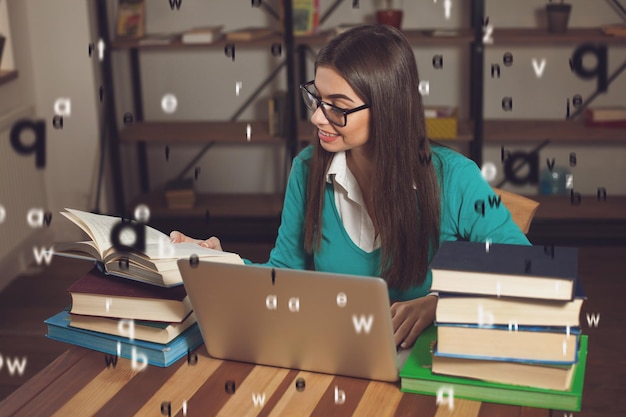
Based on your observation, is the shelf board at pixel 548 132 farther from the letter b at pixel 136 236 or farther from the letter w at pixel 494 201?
the letter b at pixel 136 236

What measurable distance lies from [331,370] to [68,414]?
1.36 feet

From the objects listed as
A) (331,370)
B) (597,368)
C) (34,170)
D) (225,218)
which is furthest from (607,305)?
(34,170)

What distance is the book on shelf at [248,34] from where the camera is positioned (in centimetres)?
403

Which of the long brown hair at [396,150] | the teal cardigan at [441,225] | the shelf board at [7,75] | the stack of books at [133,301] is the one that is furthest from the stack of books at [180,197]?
the stack of books at [133,301]

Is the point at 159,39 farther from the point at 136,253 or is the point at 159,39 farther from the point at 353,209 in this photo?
the point at 136,253

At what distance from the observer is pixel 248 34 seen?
13.2ft

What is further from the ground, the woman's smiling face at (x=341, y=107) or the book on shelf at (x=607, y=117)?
the woman's smiling face at (x=341, y=107)

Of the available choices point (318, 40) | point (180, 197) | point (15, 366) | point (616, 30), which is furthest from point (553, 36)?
point (15, 366)

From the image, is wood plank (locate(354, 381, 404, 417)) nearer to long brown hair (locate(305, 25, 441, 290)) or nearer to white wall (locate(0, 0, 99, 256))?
long brown hair (locate(305, 25, 441, 290))

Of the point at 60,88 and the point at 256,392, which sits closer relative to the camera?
the point at 256,392

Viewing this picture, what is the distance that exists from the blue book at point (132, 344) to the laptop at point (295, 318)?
6 centimetres

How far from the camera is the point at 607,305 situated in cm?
344

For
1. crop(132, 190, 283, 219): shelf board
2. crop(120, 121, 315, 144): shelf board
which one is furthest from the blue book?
crop(132, 190, 283, 219): shelf board

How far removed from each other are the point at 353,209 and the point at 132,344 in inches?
23.1
